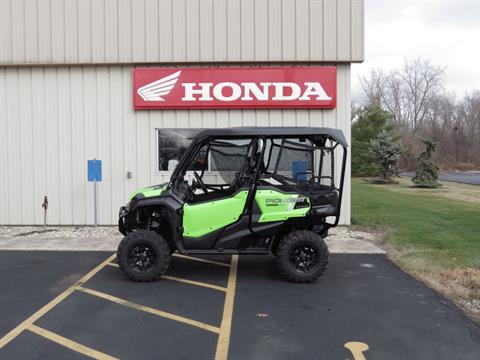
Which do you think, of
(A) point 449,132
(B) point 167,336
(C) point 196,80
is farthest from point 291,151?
(A) point 449,132

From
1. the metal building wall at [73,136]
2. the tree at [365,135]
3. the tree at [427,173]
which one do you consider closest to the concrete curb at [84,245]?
the metal building wall at [73,136]

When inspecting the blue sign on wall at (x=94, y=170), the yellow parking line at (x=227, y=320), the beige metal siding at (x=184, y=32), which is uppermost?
the beige metal siding at (x=184, y=32)

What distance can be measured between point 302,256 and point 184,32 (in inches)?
271

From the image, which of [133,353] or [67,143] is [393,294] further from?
[67,143]

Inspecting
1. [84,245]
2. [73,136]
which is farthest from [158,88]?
[84,245]

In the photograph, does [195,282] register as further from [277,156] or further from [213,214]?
[277,156]

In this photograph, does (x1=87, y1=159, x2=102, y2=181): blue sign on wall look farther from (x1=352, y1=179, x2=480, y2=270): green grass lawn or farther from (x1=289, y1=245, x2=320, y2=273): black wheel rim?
(x1=352, y1=179, x2=480, y2=270): green grass lawn

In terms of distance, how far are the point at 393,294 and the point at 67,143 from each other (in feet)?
27.9

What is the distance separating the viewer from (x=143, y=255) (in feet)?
21.3

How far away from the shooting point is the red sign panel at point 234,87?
11164 millimetres

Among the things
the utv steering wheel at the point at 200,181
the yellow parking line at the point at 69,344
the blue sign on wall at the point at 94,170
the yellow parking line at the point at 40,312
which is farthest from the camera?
the blue sign on wall at the point at 94,170

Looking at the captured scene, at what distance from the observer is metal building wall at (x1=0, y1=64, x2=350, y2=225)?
1148 centimetres

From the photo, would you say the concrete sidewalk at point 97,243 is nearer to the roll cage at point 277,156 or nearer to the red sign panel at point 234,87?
the roll cage at point 277,156

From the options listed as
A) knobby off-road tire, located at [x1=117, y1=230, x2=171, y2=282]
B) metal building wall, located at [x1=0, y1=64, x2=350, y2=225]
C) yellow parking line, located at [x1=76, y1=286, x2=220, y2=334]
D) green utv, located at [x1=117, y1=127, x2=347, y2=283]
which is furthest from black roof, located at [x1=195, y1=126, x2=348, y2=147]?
metal building wall, located at [x1=0, y1=64, x2=350, y2=225]
